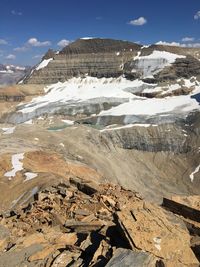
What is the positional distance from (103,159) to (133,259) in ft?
199

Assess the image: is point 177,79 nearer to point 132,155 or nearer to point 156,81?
point 156,81

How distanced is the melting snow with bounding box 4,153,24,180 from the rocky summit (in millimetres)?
151

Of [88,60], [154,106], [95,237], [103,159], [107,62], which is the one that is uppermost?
[88,60]

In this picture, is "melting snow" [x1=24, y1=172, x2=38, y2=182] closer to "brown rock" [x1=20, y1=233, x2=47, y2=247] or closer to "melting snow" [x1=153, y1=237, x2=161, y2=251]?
"brown rock" [x1=20, y1=233, x2=47, y2=247]

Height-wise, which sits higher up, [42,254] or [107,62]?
[107,62]

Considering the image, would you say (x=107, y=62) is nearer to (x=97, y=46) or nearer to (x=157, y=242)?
(x=97, y=46)

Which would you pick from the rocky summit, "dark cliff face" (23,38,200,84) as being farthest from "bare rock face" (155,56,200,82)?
the rocky summit

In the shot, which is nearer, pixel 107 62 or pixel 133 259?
pixel 133 259

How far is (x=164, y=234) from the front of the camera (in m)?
12.7

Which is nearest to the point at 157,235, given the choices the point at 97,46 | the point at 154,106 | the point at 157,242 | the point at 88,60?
the point at 157,242

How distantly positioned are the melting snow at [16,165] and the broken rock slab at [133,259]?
31.4m

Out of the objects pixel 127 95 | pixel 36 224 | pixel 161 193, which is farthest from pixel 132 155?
pixel 36 224

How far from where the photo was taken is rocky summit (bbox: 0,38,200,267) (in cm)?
1334

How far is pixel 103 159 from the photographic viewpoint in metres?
71.9
